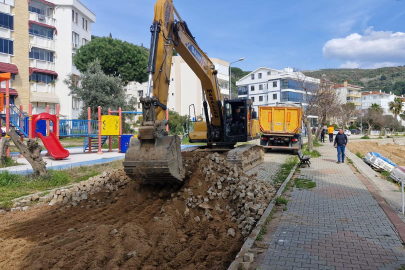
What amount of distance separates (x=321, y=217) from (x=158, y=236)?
319cm

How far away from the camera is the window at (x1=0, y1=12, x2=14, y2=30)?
97.3ft

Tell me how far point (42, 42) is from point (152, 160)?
114 feet

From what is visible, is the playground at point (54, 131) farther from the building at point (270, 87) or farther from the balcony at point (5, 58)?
the building at point (270, 87)

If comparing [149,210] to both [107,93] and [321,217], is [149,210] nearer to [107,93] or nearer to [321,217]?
[321,217]

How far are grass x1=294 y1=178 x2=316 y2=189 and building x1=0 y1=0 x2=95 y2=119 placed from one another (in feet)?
96.1

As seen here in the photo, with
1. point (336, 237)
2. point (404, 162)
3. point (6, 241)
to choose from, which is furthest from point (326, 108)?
point (6, 241)

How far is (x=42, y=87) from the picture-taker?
34219 mm

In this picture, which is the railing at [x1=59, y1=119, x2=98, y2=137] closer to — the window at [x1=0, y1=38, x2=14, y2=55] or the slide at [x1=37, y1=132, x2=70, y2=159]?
the slide at [x1=37, y1=132, x2=70, y2=159]

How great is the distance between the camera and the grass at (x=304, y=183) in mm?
9273

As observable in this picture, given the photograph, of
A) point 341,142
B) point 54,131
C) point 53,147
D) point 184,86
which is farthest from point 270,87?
point 53,147

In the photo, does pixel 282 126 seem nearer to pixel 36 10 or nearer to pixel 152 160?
pixel 152 160

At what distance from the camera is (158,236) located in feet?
17.2

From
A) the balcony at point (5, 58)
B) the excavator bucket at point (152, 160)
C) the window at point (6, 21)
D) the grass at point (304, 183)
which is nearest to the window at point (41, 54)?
the balcony at point (5, 58)

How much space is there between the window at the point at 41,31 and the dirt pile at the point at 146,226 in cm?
3225
